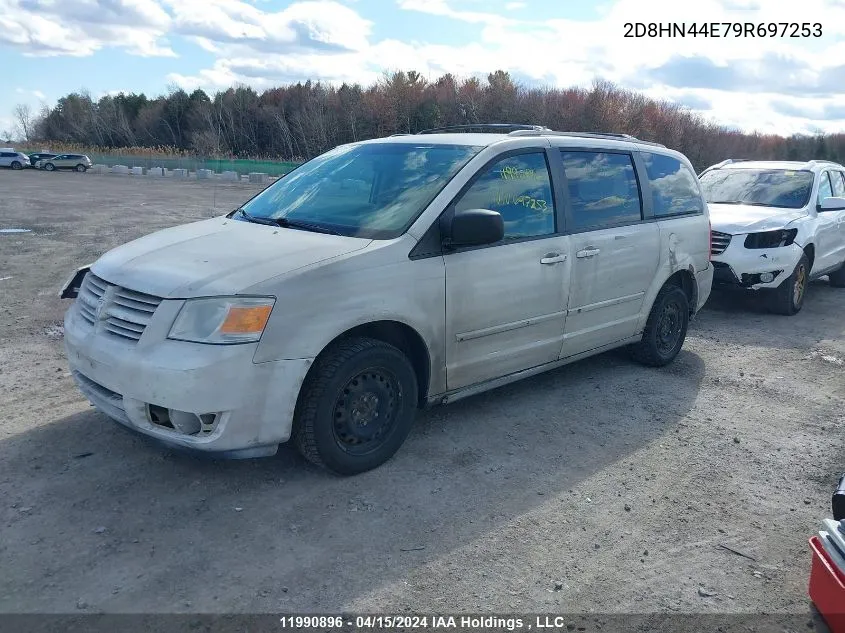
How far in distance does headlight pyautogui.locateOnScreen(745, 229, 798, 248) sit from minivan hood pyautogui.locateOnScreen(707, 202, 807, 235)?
59mm

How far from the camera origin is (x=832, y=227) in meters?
9.77

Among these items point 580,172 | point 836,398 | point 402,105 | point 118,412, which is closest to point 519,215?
point 580,172

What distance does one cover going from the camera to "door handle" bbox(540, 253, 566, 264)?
488 cm

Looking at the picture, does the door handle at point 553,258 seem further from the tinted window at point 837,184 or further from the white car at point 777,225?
the tinted window at point 837,184

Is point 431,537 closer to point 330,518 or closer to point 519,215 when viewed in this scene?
point 330,518

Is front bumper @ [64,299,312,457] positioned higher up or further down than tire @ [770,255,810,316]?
higher up

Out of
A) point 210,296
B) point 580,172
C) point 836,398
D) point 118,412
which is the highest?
point 580,172

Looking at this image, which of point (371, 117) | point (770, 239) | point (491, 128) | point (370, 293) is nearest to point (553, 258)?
point (491, 128)

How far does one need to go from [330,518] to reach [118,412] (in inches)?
49.1

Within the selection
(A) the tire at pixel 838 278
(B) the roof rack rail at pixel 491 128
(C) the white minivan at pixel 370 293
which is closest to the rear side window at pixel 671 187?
(C) the white minivan at pixel 370 293

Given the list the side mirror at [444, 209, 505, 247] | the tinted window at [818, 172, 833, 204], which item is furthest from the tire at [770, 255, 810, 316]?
the side mirror at [444, 209, 505, 247]

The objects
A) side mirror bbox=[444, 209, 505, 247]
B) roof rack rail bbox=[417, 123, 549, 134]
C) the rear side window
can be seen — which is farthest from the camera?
the rear side window

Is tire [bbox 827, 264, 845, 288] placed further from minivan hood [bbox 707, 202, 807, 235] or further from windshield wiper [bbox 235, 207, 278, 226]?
windshield wiper [bbox 235, 207, 278, 226]

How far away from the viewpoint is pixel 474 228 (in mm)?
4180
